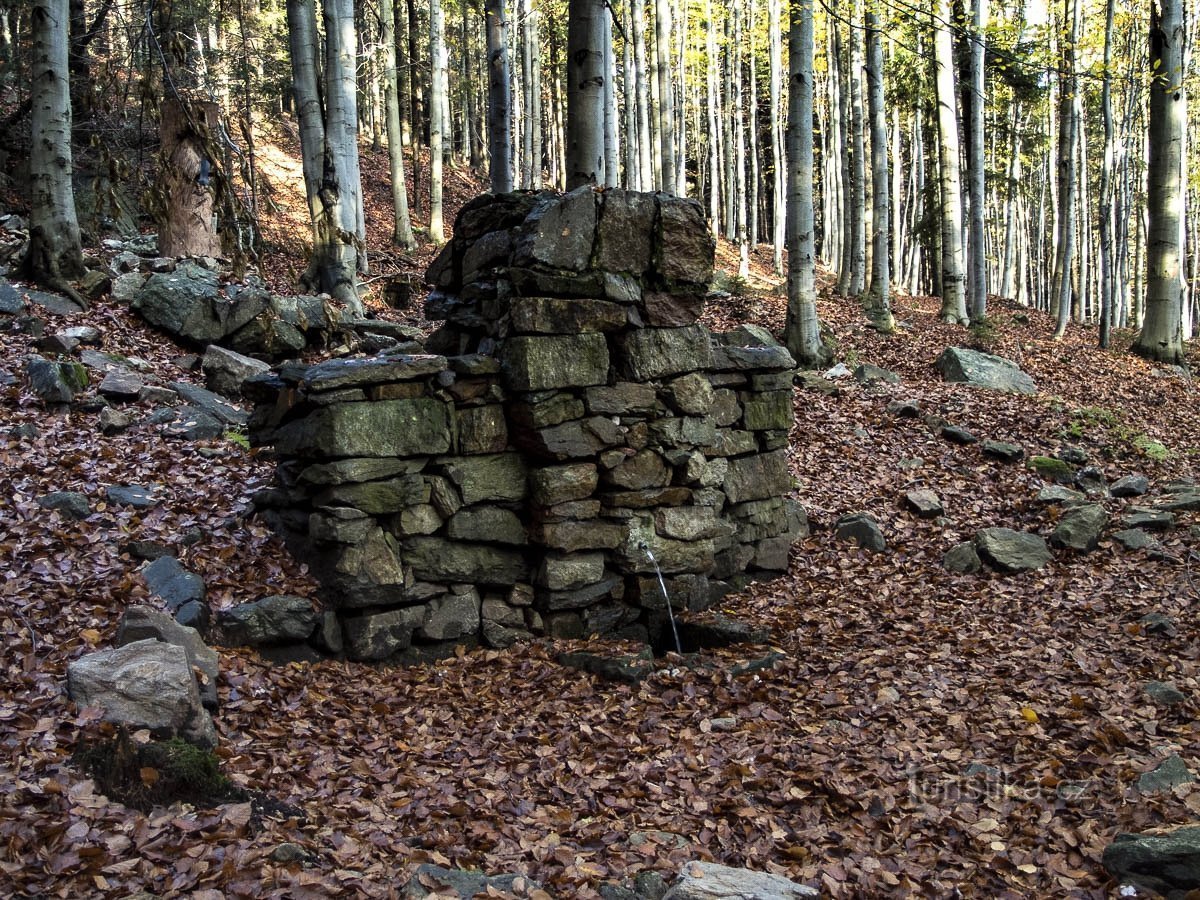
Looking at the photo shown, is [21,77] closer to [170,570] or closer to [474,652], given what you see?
[170,570]

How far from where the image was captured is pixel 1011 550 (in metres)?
8.27

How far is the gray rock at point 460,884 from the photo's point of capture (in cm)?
362

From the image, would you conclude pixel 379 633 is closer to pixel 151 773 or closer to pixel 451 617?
pixel 451 617

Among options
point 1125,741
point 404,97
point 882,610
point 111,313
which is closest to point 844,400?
point 882,610

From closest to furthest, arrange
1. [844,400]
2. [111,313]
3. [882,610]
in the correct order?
[882,610], [111,313], [844,400]

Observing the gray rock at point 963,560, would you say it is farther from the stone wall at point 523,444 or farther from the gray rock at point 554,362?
the gray rock at point 554,362

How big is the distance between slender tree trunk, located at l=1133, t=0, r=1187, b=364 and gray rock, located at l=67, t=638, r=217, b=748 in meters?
15.7

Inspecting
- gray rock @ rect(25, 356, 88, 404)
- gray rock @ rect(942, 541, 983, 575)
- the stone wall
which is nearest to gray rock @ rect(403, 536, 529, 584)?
the stone wall

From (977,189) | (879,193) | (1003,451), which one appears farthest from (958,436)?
(977,189)

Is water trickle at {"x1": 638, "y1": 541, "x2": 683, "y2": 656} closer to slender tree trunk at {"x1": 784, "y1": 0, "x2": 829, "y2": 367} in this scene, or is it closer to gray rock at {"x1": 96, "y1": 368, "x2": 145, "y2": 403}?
gray rock at {"x1": 96, "y1": 368, "x2": 145, "y2": 403}

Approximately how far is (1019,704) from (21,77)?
17017 millimetres

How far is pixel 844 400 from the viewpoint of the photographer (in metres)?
12.2

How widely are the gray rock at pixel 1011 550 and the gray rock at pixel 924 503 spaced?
0.82m

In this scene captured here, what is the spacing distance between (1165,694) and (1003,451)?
18.4ft
